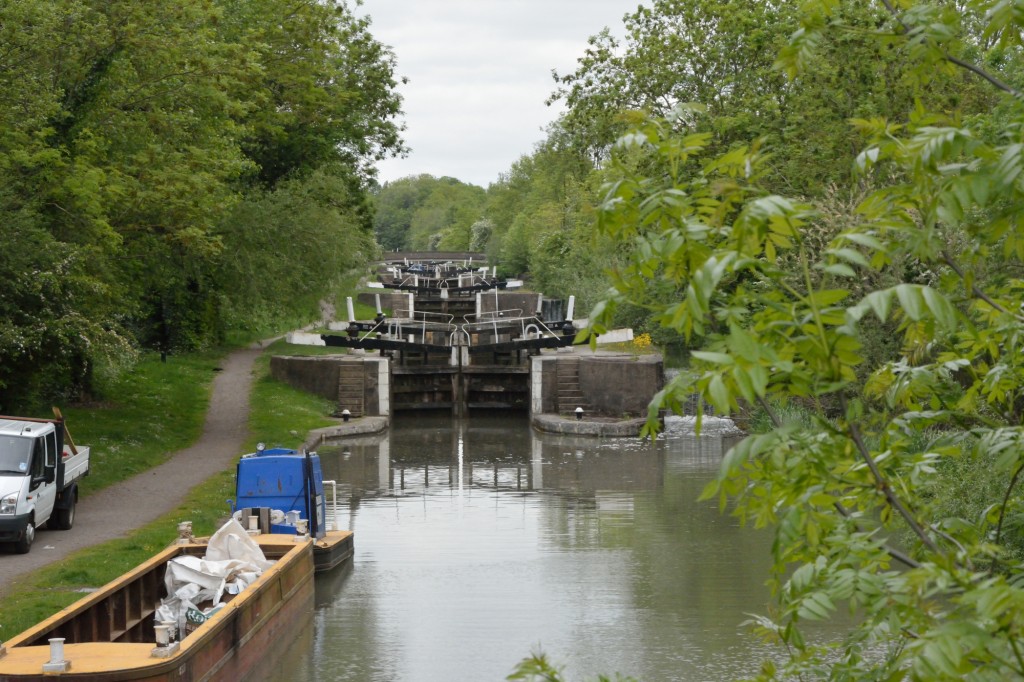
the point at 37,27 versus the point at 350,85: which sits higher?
the point at 350,85

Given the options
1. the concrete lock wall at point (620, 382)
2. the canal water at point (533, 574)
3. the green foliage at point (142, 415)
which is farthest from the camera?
the concrete lock wall at point (620, 382)

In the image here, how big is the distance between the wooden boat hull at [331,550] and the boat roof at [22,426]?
11.6 ft

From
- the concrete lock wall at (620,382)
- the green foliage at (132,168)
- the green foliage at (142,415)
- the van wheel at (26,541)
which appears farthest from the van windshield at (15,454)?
the concrete lock wall at (620,382)

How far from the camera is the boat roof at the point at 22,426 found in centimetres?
→ 1481

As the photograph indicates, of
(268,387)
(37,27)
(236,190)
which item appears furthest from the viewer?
(268,387)

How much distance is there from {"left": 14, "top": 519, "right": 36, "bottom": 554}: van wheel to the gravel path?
0.09 meters

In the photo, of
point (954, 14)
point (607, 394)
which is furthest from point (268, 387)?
point (954, 14)

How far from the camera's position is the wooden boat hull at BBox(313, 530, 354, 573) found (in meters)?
15.3

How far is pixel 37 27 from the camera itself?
1775cm

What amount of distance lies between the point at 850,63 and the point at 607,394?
10477 mm

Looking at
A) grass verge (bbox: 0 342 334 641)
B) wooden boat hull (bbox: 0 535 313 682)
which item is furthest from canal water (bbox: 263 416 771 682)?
grass verge (bbox: 0 342 334 641)

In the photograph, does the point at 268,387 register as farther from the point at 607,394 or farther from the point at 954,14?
the point at 954,14

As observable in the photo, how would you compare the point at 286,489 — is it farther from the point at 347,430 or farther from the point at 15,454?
the point at 347,430

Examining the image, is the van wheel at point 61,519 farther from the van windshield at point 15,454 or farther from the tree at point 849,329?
the tree at point 849,329
